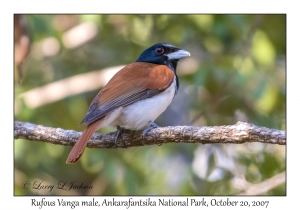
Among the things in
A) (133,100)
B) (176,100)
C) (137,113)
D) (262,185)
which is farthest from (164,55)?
(176,100)

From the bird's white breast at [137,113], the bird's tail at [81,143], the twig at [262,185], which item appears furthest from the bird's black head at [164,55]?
the twig at [262,185]

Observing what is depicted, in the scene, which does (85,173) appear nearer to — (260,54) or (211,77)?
(211,77)

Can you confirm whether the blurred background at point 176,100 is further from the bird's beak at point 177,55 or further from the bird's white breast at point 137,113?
the bird's white breast at point 137,113

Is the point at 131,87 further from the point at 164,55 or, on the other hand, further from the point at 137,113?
the point at 164,55

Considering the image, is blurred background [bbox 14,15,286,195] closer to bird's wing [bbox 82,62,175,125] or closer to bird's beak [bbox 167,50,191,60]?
bird's beak [bbox 167,50,191,60]

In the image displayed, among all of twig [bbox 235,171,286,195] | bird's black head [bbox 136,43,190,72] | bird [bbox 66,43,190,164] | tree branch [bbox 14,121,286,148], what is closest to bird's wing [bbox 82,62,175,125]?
bird [bbox 66,43,190,164]

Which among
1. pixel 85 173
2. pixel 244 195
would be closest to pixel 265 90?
pixel 244 195
